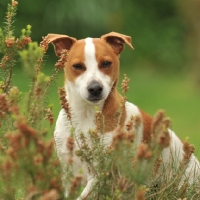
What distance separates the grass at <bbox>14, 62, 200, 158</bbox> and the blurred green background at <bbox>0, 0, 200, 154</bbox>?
0.02 m

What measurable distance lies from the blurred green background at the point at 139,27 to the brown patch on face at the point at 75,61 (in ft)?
20.4

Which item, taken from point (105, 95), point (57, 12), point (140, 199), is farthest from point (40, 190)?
point (57, 12)

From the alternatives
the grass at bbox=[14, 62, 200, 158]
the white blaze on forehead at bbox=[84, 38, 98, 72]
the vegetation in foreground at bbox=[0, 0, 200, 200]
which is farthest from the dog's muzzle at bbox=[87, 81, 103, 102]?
the grass at bbox=[14, 62, 200, 158]

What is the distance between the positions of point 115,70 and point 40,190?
1687mm

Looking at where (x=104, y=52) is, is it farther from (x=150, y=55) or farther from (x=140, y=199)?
(x=150, y=55)

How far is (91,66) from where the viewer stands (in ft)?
13.8

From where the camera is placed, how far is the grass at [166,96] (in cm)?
868

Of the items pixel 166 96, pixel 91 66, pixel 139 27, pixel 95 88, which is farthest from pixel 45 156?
pixel 139 27

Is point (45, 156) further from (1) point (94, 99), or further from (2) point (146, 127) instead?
(2) point (146, 127)

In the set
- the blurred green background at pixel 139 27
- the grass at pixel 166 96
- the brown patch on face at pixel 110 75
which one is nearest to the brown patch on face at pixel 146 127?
the brown patch on face at pixel 110 75

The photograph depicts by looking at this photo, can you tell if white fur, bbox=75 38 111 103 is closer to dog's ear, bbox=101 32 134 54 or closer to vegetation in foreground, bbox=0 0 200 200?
dog's ear, bbox=101 32 134 54

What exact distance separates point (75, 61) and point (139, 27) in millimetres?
7011

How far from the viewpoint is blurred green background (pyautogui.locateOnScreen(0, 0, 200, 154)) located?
10.8 m

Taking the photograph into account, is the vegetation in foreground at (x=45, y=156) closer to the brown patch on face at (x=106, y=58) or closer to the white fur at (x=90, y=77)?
the white fur at (x=90, y=77)
